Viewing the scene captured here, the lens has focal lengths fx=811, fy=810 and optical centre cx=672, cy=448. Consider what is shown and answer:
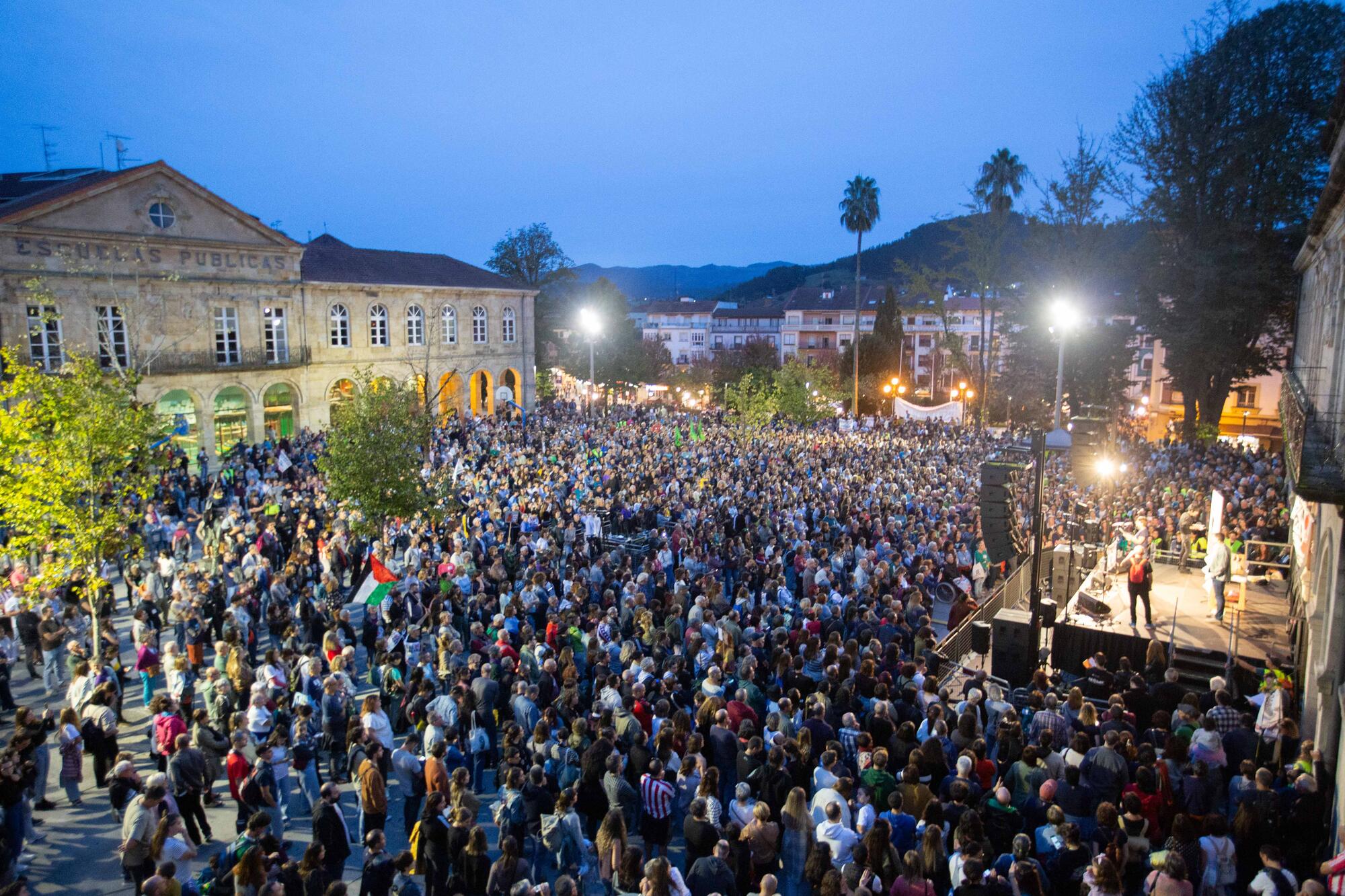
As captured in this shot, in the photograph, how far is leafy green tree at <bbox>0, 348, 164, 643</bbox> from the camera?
1190 cm

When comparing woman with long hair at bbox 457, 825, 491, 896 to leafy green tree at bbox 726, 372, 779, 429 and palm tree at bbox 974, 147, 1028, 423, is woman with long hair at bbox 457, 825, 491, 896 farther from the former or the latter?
palm tree at bbox 974, 147, 1028, 423

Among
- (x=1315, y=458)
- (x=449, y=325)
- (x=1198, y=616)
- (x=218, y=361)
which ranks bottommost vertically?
(x=1198, y=616)

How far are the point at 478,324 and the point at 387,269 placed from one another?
560cm

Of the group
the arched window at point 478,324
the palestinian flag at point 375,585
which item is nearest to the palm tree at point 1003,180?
the arched window at point 478,324

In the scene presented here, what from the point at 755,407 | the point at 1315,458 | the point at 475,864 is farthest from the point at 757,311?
the point at 475,864

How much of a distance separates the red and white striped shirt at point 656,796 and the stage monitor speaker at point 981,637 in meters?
7.05

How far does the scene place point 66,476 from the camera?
12070 millimetres

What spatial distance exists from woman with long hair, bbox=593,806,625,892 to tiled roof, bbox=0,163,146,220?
29669 mm

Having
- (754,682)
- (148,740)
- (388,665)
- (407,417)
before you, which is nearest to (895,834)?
(754,682)

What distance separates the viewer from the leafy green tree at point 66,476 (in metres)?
11.9

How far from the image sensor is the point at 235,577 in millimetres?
13703

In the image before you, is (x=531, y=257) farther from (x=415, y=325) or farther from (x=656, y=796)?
(x=656, y=796)

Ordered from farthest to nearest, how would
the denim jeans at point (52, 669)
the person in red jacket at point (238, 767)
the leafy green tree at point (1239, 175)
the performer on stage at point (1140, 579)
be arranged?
the leafy green tree at point (1239, 175), the performer on stage at point (1140, 579), the denim jeans at point (52, 669), the person in red jacket at point (238, 767)

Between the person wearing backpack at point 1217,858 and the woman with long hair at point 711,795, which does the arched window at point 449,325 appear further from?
the person wearing backpack at point 1217,858
